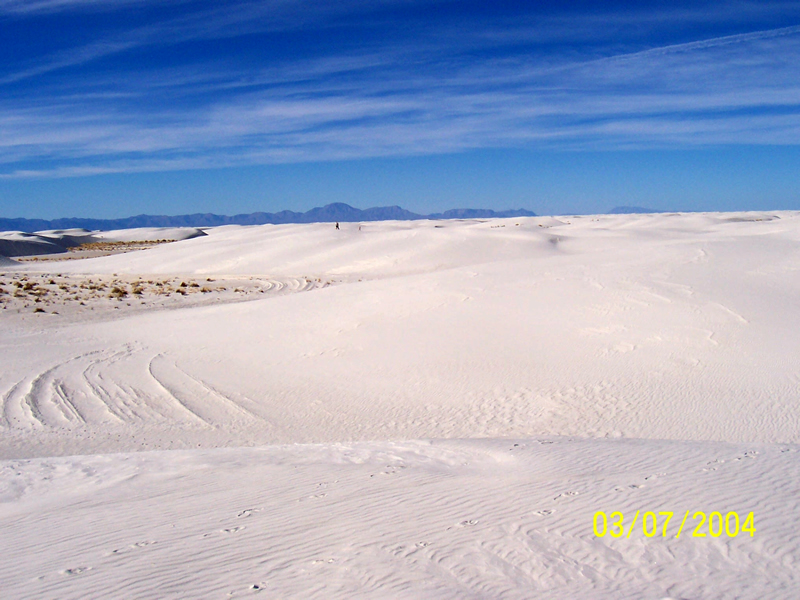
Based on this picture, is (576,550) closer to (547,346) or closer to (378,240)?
(547,346)

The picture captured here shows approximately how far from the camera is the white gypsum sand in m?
3.84

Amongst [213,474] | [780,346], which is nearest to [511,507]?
[213,474]

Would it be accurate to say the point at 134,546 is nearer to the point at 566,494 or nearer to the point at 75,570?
the point at 75,570

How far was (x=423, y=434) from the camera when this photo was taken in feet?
27.6

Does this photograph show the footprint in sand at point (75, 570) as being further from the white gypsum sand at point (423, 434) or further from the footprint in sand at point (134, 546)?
the footprint in sand at point (134, 546)

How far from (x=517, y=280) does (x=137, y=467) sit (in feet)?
36.8

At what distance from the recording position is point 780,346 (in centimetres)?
1002

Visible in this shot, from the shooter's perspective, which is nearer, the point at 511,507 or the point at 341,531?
the point at 341,531

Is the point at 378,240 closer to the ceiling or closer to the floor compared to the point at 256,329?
closer to the ceiling
